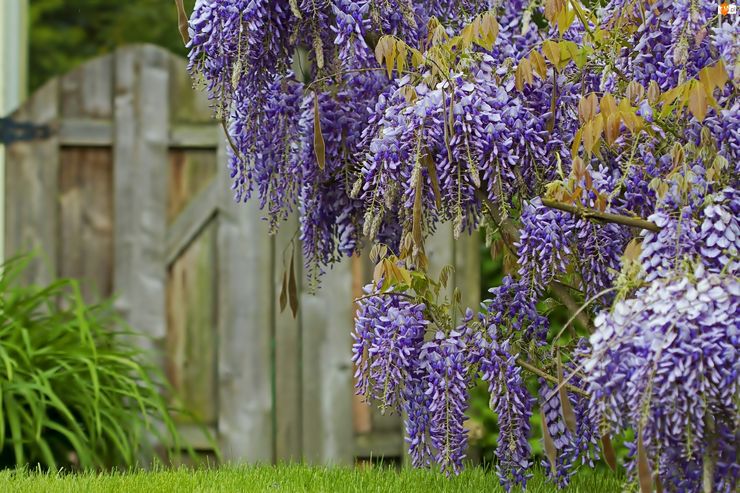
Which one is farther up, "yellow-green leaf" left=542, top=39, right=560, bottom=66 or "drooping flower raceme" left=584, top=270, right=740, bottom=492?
"yellow-green leaf" left=542, top=39, right=560, bottom=66

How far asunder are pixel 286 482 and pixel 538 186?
50.3 inches

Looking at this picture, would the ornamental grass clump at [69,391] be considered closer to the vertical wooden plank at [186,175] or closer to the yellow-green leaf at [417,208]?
the vertical wooden plank at [186,175]

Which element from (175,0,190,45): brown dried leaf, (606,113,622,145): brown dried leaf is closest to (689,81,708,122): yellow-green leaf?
(606,113,622,145): brown dried leaf

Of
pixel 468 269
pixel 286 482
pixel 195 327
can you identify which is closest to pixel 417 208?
pixel 286 482

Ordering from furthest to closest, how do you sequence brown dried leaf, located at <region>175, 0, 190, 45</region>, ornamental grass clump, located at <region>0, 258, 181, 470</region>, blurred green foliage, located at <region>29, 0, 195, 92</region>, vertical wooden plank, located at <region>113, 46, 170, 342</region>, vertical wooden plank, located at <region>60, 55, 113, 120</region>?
blurred green foliage, located at <region>29, 0, 195, 92</region>, vertical wooden plank, located at <region>60, 55, 113, 120</region>, vertical wooden plank, located at <region>113, 46, 170, 342</region>, ornamental grass clump, located at <region>0, 258, 181, 470</region>, brown dried leaf, located at <region>175, 0, 190, 45</region>

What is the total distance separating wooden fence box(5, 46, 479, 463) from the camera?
5.13 m

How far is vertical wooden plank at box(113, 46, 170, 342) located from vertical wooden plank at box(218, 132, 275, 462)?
1.15ft

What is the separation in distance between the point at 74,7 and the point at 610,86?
7.40m

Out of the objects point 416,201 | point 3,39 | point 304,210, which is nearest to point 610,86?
point 416,201

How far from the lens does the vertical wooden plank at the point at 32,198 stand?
17.5 ft

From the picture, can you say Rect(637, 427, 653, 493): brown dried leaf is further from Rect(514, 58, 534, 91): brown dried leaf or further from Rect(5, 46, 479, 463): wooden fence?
Rect(5, 46, 479, 463): wooden fence

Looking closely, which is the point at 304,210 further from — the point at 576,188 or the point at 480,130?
the point at 576,188

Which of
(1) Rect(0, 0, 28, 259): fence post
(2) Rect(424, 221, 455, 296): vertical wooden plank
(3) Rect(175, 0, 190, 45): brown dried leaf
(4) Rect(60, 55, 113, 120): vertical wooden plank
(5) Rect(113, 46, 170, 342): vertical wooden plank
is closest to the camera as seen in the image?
(3) Rect(175, 0, 190, 45): brown dried leaf

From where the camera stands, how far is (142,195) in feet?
17.4
